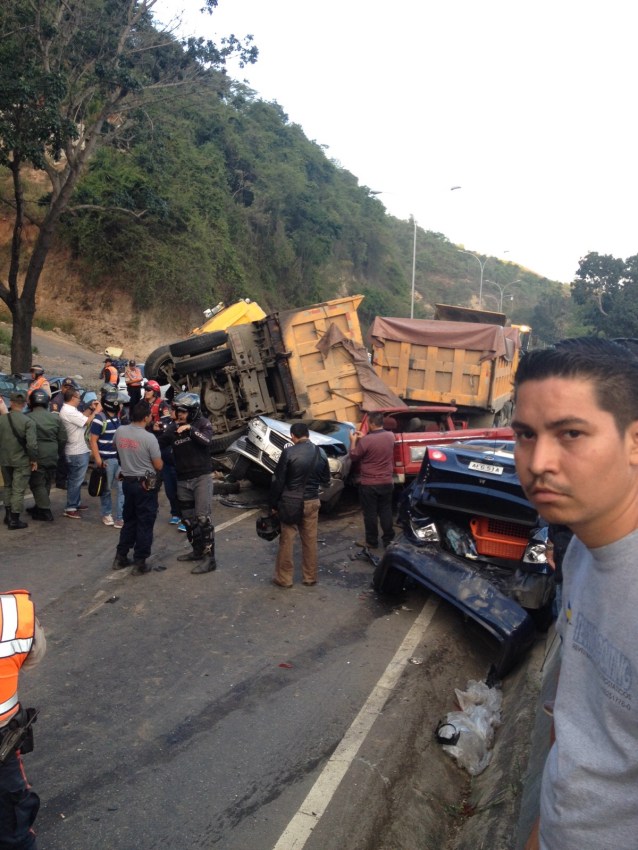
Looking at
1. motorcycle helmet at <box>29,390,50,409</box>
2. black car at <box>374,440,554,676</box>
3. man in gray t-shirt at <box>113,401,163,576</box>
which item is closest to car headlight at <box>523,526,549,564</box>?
black car at <box>374,440,554,676</box>

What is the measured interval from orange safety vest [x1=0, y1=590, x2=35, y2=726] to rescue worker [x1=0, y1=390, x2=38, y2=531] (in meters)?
6.58

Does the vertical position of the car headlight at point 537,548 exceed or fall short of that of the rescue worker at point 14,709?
it falls short

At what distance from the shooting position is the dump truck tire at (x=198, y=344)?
12805 millimetres

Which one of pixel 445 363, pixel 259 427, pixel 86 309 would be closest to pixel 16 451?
pixel 259 427

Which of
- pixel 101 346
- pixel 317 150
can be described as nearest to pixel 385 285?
pixel 317 150

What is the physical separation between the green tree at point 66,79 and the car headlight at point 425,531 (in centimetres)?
1201

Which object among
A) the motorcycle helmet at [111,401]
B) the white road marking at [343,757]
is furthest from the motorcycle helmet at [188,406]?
the white road marking at [343,757]

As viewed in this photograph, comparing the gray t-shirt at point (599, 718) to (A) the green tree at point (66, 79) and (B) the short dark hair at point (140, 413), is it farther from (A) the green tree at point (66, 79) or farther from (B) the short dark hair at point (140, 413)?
(A) the green tree at point (66, 79)

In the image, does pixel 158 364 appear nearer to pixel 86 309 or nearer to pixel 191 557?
pixel 191 557

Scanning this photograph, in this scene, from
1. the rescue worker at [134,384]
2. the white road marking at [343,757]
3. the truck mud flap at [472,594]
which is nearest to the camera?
the white road marking at [343,757]

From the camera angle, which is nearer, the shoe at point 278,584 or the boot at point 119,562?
the shoe at point 278,584

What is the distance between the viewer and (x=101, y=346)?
99.9 ft

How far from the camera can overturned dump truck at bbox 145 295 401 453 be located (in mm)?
12930

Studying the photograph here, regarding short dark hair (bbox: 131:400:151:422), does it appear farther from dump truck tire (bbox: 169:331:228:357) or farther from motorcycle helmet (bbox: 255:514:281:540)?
dump truck tire (bbox: 169:331:228:357)
